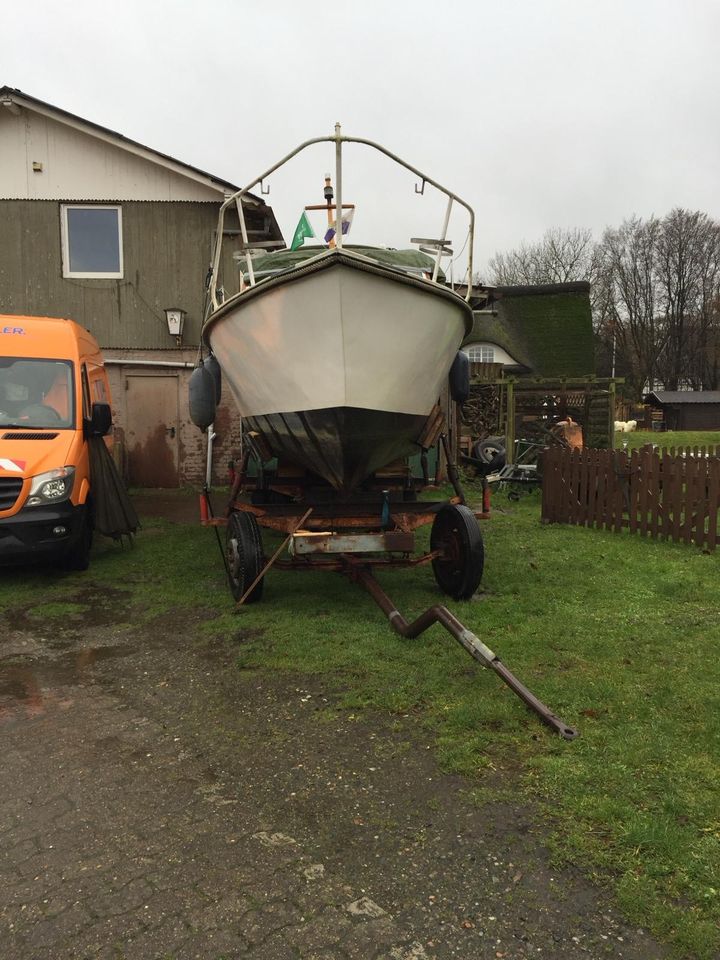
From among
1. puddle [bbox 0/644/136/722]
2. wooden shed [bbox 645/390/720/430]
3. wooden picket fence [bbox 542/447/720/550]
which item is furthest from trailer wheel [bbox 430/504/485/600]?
wooden shed [bbox 645/390/720/430]

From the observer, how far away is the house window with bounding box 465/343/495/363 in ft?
99.1

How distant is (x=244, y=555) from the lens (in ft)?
18.8

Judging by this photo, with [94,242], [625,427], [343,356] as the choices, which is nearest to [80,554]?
[343,356]

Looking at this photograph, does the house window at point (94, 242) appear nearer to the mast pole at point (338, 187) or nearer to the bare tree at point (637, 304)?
the mast pole at point (338, 187)

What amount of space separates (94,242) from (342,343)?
31.8 ft

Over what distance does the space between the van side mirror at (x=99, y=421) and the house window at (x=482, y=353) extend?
2444 cm

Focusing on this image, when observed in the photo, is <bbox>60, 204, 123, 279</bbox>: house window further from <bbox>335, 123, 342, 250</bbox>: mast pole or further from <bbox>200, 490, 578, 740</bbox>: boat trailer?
<bbox>335, 123, 342, 250</bbox>: mast pole

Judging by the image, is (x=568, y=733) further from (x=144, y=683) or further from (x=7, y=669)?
(x=7, y=669)

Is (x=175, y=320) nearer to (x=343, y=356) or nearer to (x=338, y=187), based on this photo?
(x=338, y=187)

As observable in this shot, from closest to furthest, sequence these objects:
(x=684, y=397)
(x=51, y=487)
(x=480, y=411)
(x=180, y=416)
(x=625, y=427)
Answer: (x=51, y=487) < (x=180, y=416) < (x=480, y=411) < (x=625, y=427) < (x=684, y=397)

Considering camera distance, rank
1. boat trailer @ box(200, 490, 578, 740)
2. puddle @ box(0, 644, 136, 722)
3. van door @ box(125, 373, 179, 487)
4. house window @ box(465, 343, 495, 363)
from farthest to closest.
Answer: house window @ box(465, 343, 495, 363)
van door @ box(125, 373, 179, 487)
boat trailer @ box(200, 490, 578, 740)
puddle @ box(0, 644, 136, 722)

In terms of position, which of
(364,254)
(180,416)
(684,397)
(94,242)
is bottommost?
(180,416)

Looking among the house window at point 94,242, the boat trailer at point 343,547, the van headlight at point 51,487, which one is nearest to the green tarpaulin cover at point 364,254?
the boat trailer at point 343,547

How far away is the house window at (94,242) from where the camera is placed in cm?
1265
